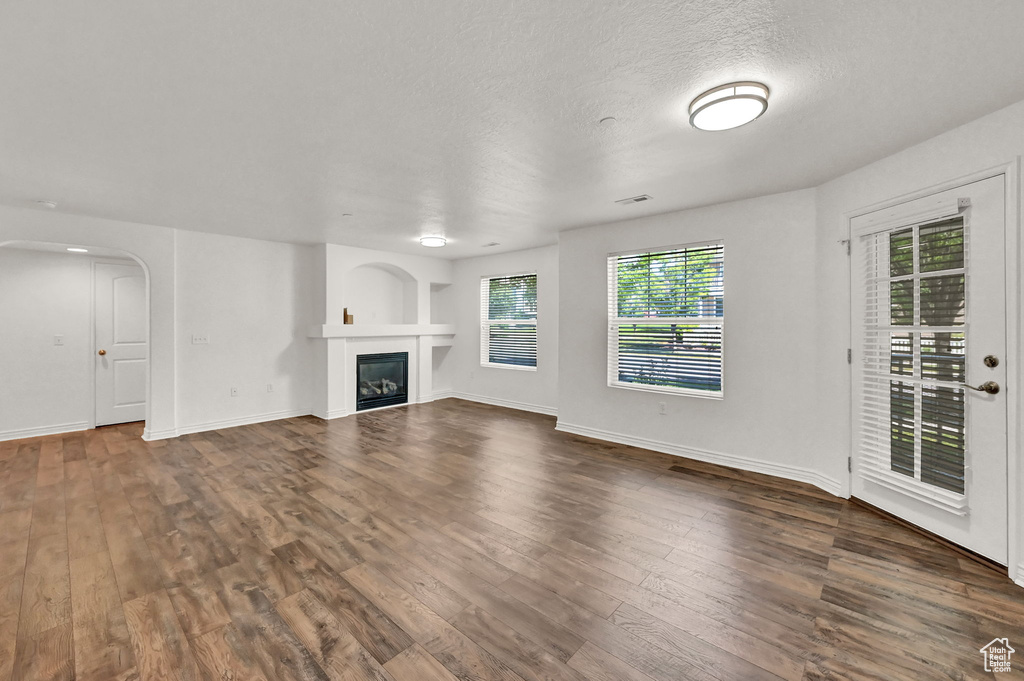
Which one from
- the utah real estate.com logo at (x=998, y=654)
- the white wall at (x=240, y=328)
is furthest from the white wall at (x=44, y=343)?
the utah real estate.com logo at (x=998, y=654)

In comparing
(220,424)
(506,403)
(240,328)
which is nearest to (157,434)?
(220,424)

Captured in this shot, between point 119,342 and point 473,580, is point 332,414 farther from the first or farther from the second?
point 473,580

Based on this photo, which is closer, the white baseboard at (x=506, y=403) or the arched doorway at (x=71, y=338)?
the arched doorway at (x=71, y=338)

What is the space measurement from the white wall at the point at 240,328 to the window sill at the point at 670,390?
14.9 ft

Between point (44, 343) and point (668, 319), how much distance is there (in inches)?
285

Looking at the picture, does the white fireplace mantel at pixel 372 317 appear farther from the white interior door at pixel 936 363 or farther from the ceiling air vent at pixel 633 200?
the white interior door at pixel 936 363

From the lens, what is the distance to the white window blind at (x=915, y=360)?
97.7 inches

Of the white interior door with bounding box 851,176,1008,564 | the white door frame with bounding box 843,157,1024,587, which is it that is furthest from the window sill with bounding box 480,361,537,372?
the white door frame with bounding box 843,157,1024,587

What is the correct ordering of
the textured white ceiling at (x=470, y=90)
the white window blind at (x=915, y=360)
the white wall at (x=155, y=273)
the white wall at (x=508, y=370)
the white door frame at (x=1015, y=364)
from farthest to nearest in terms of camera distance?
1. the white wall at (x=508, y=370)
2. the white wall at (x=155, y=273)
3. the white window blind at (x=915, y=360)
4. the white door frame at (x=1015, y=364)
5. the textured white ceiling at (x=470, y=90)

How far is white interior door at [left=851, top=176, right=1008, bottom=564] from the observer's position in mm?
2301

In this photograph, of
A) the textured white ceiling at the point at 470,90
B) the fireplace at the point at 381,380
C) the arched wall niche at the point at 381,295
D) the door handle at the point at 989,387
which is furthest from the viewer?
the arched wall niche at the point at 381,295

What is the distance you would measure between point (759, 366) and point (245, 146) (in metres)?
4.34

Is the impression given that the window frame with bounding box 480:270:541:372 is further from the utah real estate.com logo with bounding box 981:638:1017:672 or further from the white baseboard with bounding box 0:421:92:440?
the white baseboard with bounding box 0:421:92:440

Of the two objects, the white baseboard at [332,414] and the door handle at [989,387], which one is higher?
the door handle at [989,387]
